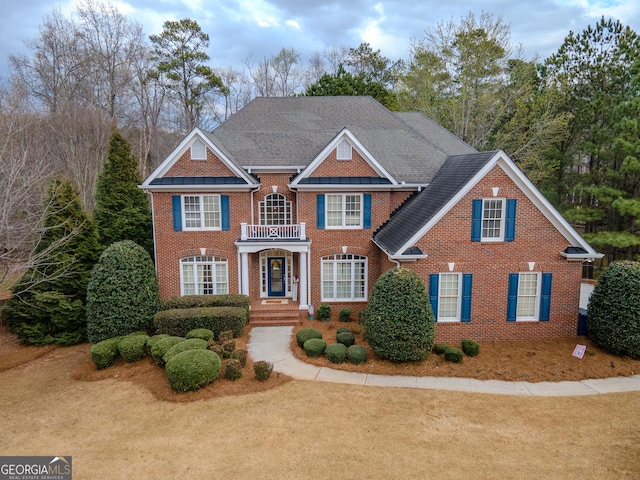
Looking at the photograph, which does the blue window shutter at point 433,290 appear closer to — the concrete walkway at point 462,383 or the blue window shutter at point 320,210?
the concrete walkway at point 462,383

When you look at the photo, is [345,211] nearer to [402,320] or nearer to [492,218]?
[492,218]

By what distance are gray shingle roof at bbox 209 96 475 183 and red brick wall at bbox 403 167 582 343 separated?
16.0ft

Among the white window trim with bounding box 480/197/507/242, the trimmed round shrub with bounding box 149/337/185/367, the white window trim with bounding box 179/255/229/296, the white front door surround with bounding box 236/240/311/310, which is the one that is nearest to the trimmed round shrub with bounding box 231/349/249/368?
the trimmed round shrub with bounding box 149/337/185/367

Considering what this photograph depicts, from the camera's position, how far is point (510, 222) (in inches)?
598

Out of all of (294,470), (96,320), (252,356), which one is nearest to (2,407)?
(96,320)

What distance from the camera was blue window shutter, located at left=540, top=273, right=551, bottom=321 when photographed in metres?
15.4

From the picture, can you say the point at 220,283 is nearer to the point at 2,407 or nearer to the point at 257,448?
the point at 2,407

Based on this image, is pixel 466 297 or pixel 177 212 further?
pixel 177 212

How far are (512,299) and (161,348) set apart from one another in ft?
42.8

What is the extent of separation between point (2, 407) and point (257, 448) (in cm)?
860

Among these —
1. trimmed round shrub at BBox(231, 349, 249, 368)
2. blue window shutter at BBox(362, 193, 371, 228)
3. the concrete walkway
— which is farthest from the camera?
blue window shutter at BBox(362, 193, 371, 228)

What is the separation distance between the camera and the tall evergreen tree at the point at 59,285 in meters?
16.9

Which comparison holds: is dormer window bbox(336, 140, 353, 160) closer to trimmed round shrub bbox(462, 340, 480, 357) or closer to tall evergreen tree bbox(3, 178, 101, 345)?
trimmed round shrub bbox(462, 340, 480, 357)

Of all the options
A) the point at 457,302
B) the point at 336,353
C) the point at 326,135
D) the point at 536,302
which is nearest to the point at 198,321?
the point at 336,353
